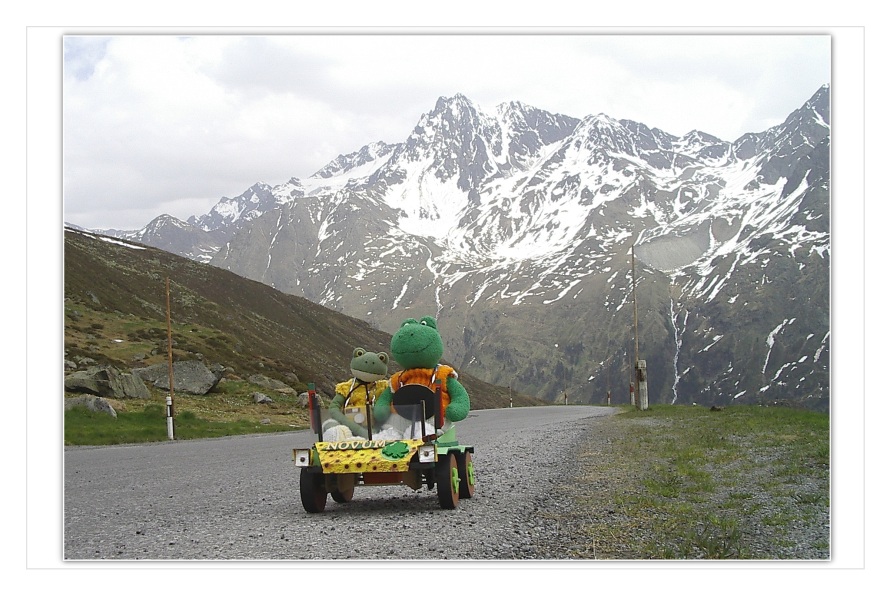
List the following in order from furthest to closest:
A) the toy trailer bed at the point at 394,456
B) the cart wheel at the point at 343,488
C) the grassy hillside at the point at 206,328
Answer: the grassy hillside at the point at 206,328 → the cart wheel at the point at 343,488 → the toy trailer bed at the point at 394,456

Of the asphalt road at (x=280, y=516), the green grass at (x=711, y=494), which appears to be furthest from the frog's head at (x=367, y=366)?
the green grass at (x=711, y=494)

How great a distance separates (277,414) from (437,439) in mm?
41638

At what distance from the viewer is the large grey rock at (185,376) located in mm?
53250

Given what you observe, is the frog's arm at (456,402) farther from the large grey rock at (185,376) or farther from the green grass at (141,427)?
the large grey rock at (185,376)

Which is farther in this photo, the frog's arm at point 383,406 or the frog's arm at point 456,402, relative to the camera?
the frog's arm at point 456,402

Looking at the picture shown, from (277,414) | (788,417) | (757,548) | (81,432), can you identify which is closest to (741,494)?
(757,548)

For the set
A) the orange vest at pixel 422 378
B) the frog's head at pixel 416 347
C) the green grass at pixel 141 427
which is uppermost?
the frog's head at pixel 416 347

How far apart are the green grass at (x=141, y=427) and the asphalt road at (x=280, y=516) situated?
11876 mm

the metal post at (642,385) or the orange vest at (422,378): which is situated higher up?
the orange vest at (422,378)

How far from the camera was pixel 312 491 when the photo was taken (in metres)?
13.2

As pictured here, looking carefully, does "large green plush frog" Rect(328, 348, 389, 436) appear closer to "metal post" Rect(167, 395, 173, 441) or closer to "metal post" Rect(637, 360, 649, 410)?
"metal post" Rect(167, 395, 173, 441)

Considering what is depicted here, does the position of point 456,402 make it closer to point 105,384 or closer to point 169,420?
point 169,420

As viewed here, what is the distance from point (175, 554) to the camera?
1069cm
